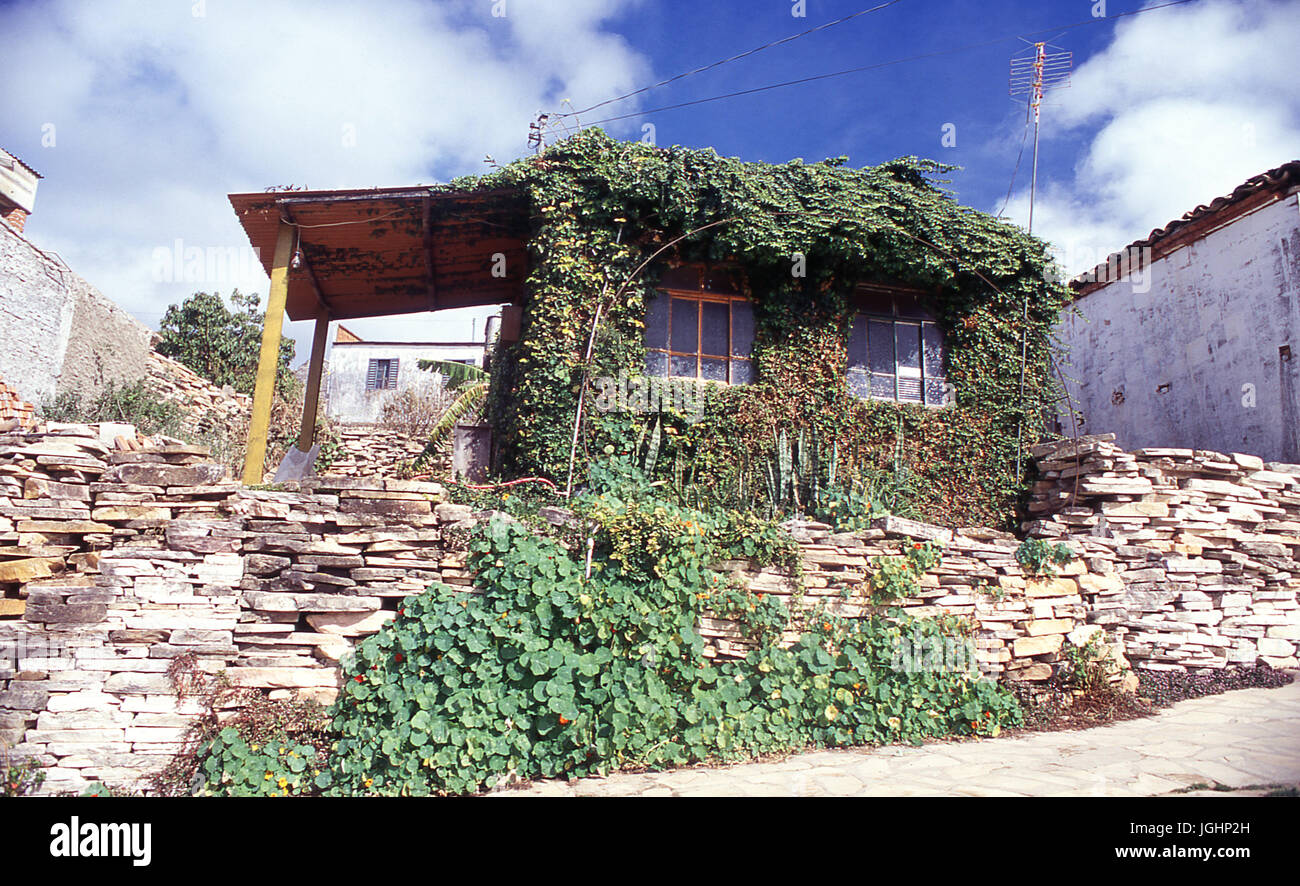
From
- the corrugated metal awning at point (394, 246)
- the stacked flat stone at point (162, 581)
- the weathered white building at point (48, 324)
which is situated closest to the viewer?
the stacked flat stone at point (162, 581)

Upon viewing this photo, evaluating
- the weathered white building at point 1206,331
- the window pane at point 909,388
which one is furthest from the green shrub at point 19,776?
the weathered white building at point 1206,331

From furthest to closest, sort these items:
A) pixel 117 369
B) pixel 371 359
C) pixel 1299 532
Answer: pixel 371 359, pixel 117 369, pixel 1299 532

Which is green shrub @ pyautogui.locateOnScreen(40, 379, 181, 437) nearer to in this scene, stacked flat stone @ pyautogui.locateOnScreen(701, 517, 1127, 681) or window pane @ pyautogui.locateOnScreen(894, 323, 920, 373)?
stacked flat stone @ pyautogui.locateOnScreen(701, 517, 1127, 681)

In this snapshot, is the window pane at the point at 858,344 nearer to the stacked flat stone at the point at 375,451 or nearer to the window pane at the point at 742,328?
the window pane at the point at 742,328

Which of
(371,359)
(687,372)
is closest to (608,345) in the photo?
(687,372)

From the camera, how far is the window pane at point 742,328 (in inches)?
344

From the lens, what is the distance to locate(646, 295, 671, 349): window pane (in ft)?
27.8

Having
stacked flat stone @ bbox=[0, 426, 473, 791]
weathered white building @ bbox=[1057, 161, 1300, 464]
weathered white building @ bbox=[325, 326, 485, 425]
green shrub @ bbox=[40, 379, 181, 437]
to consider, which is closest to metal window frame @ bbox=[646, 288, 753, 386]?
stacked flat stone @ bbox=[0, 426, 473, 791]

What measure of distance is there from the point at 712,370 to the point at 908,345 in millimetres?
2733

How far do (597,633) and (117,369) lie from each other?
41.7 feet

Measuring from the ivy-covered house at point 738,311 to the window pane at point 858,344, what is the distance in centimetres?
3

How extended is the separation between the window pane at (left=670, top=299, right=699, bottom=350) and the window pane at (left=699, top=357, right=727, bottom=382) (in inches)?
7.3
